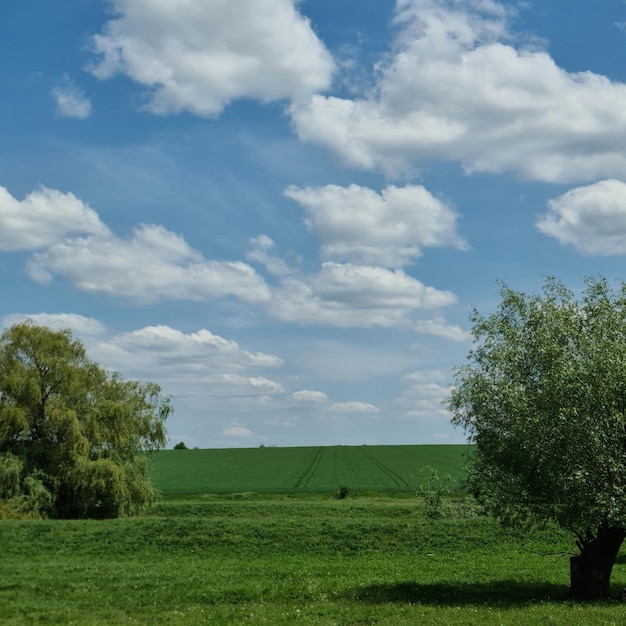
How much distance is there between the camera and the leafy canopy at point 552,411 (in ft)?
84.8

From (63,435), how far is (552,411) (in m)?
45.5

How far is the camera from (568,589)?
104 feet

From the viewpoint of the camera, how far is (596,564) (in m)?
28.9

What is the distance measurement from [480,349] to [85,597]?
20.4 metres

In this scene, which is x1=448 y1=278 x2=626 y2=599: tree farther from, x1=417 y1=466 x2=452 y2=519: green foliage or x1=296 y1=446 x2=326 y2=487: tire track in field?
x1=296 y1=446 x2=326 y2=487: tire track in field

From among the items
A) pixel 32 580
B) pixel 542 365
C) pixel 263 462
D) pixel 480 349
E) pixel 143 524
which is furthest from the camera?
pixel 263 462

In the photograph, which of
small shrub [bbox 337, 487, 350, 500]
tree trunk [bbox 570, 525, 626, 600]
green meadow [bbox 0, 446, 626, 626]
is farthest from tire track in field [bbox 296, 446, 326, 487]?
tree trunk [bbox 570, 525, 626, 600]

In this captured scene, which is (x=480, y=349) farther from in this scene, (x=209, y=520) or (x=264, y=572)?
(x=209, y=520)

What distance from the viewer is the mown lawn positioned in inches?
1035

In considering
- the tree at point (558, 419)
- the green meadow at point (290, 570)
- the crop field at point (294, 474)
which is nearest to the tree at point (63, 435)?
the green meadow at point (290, 570)

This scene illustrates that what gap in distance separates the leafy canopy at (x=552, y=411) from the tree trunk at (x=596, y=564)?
0.98 metres

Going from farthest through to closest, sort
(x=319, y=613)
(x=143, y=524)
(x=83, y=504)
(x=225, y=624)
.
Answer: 1. (x=83, y=504)
2. (x=143, y=524)
3. (x=319, y=613)
4. (x=225, y=624)

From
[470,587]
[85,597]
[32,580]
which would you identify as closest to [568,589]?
[470,587]

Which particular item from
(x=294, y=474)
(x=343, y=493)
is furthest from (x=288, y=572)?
(x=294, y=474)
